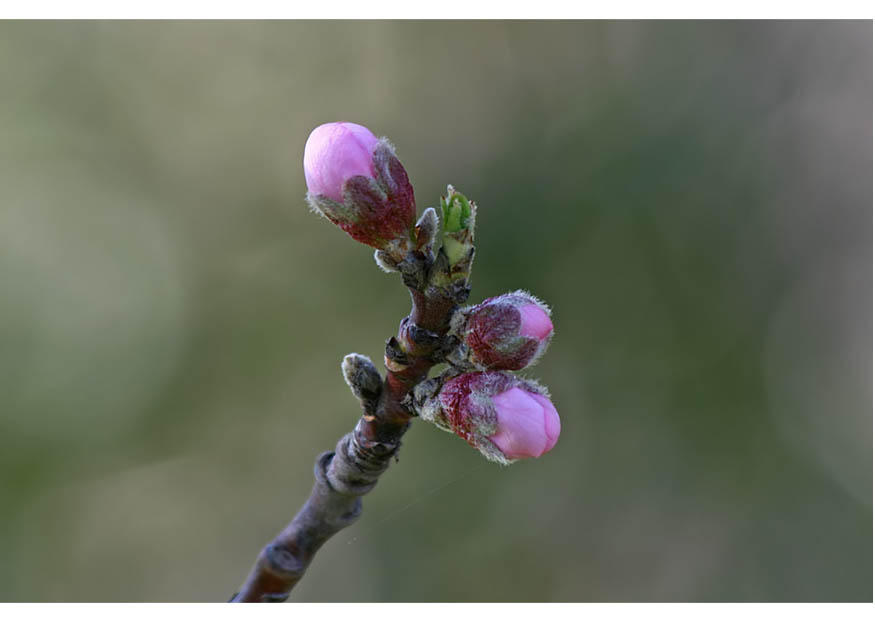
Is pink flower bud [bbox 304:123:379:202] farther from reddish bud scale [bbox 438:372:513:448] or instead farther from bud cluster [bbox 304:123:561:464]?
reddish bud scale [bbox 438:372:513:448]

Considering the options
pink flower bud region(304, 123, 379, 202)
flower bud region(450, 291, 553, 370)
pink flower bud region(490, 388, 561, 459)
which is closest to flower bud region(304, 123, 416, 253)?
pink flower bud region(304, 123, 379, 202)

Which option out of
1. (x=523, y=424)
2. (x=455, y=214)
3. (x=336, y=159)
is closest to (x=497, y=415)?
(x=523, y=424)

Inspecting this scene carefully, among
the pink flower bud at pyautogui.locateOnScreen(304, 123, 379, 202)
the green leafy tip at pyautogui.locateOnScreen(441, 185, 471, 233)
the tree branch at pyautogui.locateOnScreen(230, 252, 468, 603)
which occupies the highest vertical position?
the pink flower bud at pyautogui.locateOnScreen(304, 123, 379, 202)

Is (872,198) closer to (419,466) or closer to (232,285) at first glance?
(419,466)

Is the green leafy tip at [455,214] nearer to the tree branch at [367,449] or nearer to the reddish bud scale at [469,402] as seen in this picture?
the tree branch at [367,449]

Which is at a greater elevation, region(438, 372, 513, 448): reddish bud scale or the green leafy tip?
the green leafy tip

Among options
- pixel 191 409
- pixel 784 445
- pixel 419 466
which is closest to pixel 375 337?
pixel 419 466

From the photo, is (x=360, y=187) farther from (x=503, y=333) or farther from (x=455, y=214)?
(x=503, y=333)

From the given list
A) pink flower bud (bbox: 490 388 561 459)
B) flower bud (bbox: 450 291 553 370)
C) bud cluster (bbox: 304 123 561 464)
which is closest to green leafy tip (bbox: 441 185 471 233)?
bud cluster (bbox: 304 123 561 464)
